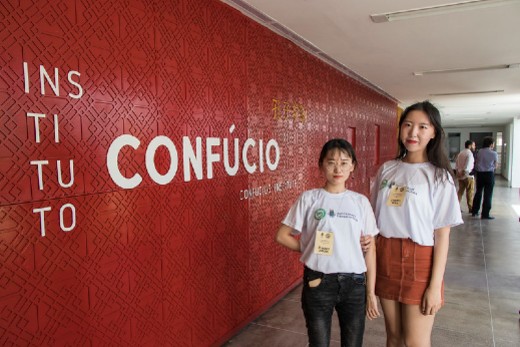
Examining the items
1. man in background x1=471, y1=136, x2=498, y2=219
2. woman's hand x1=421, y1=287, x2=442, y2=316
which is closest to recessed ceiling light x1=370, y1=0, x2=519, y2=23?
woman's hand x1=421, y1=287, x2=442, y2=316

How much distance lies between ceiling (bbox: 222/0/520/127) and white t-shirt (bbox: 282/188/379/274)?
1766 mm

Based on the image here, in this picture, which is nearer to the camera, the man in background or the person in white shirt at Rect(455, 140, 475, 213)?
the man in background

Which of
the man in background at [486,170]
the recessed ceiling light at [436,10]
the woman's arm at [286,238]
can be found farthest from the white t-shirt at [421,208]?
the man in background at [486,170]

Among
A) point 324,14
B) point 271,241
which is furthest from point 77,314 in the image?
point 324,14

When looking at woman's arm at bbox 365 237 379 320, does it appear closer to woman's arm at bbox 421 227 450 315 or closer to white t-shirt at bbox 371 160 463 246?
white t-shirt at bbox 371 160 463 246

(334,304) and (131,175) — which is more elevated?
(131,175)

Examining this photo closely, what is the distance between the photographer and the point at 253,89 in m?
3.05

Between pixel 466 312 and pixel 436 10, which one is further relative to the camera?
pixel 466 312

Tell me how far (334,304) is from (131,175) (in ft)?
4.03

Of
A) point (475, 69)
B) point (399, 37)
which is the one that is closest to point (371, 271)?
point (399, 37)

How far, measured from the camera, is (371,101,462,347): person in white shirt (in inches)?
66.8

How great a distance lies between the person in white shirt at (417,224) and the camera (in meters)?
1.70

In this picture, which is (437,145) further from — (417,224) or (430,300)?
(430,300)

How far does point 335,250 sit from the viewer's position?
5.44 feet
